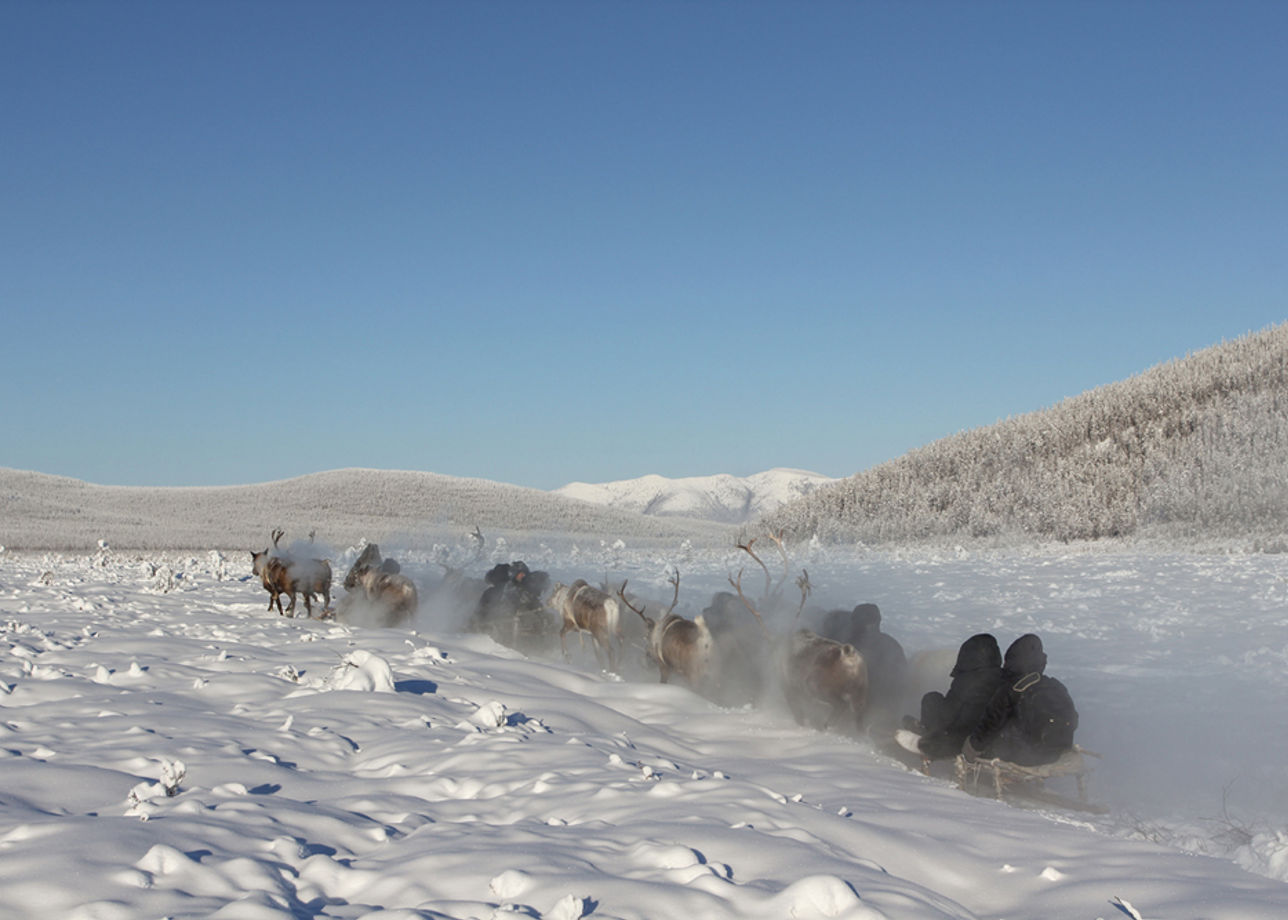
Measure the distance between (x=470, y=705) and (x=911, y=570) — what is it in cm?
1167

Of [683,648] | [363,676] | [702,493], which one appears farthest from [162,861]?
[702,493]

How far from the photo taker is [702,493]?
438 feet

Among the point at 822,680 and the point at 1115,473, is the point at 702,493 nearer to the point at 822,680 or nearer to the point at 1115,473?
the point at 1115,473

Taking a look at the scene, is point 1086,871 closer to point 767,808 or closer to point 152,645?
point 767,808

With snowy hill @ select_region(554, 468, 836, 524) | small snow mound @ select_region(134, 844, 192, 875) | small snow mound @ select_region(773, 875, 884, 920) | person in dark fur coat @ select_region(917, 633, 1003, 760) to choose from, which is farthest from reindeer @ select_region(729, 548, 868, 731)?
snowy hill @ select_region(554, 468, 836, 524)

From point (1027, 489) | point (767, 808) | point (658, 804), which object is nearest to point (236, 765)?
point (658, 804)

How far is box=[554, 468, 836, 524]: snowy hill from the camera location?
120012 millimetres

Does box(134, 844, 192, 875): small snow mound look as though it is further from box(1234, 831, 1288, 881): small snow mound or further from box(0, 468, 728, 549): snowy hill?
box(0, 468, 728, 549): snowy hill

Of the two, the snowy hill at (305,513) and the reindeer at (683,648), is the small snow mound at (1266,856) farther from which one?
Answer: the snowy hill at (305,513)

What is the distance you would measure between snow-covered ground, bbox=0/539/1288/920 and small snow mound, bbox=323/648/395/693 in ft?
0.10

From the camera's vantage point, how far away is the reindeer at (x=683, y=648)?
29.1ft

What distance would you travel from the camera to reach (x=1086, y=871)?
3.82m

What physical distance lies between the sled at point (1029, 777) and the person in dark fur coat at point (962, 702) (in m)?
0.17

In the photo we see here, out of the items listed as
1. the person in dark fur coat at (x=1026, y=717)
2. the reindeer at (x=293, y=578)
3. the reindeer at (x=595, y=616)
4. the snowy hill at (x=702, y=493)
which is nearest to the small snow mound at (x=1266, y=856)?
the person in dark fur coat at (x=1026, y=717)
